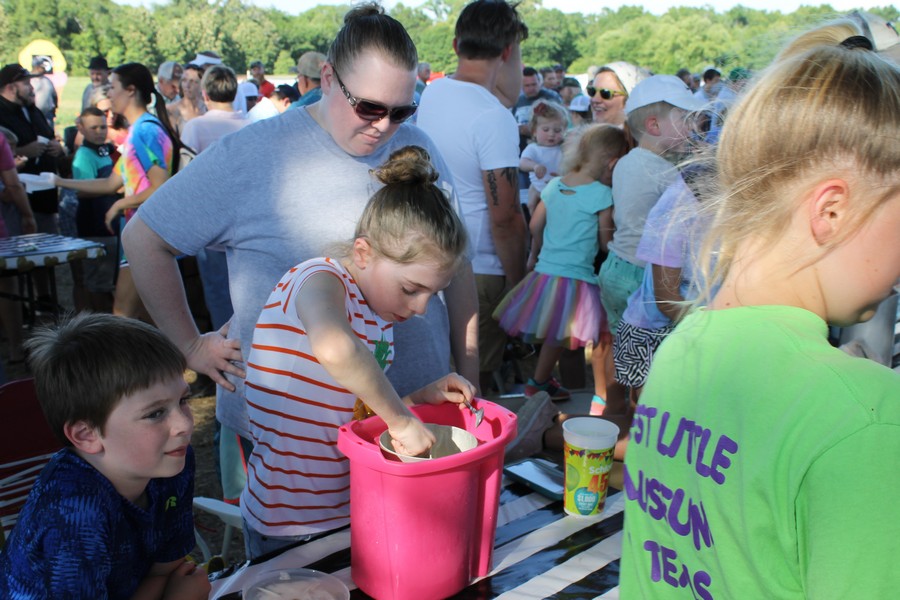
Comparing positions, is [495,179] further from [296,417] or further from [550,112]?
[550,112]

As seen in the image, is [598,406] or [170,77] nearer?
[598,406]

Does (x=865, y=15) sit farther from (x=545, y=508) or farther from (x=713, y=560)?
(x=713, y=560)

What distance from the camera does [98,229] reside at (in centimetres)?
555

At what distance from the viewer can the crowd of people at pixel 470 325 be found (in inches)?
27.1

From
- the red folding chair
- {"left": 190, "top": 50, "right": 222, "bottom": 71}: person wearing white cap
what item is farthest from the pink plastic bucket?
{"left": 190, "top": 50, "right": 222, "bottom": 71}: person wearing white cap

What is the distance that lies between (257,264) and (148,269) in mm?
274

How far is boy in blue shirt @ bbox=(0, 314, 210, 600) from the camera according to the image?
4.00ft

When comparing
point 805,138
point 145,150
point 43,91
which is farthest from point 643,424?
point 43,91

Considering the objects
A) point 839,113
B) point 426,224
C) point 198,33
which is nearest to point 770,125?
point 839,113

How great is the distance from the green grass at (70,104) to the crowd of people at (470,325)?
21.1m

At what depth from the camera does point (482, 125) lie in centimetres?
326

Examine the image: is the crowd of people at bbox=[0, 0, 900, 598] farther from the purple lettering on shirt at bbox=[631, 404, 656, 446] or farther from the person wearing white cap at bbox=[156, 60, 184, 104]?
the person wearing white cap at bbox=[156, 60, 184, 104]

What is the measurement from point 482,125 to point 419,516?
2.29 meters

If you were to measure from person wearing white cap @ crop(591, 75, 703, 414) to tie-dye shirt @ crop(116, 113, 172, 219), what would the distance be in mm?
2701
